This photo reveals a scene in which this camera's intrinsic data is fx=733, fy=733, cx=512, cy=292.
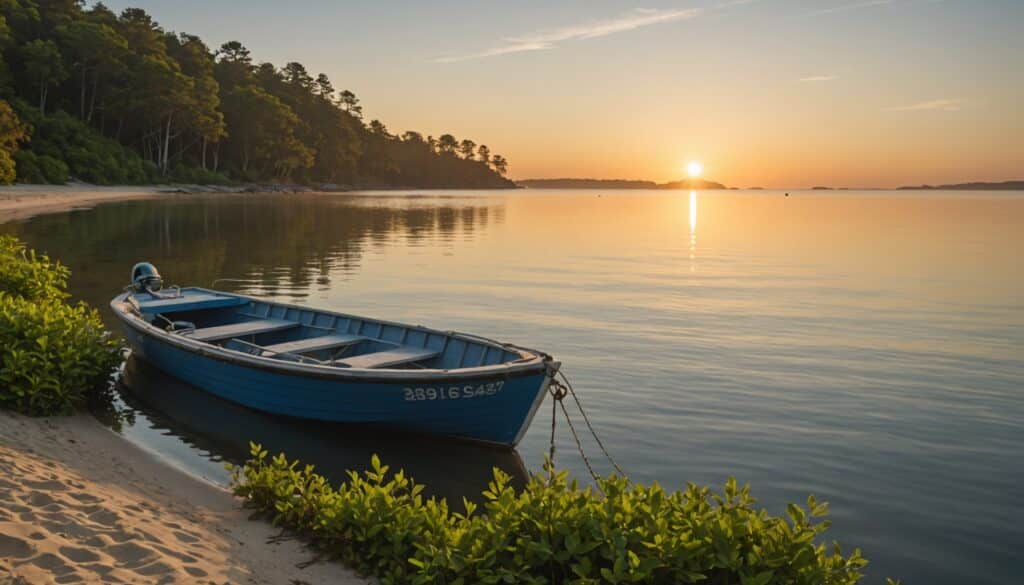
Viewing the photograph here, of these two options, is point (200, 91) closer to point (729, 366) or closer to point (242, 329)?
point (242, 329)

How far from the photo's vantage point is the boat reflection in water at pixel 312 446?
10297 mm

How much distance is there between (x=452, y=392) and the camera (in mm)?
10242

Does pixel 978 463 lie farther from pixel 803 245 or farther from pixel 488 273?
pixel 803 245

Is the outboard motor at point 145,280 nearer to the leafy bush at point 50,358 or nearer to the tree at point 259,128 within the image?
the leafy bush at point 50,358

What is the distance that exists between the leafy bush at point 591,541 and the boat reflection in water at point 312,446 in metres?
3.52

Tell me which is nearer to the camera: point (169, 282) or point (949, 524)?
point (949, 524)

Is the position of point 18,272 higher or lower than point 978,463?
higher

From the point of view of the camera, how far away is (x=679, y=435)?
12094mm

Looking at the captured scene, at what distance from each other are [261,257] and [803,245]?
36.1 meters

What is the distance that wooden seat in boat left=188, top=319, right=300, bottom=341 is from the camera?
45.0ft

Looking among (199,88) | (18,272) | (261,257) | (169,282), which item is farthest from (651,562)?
(199,88)

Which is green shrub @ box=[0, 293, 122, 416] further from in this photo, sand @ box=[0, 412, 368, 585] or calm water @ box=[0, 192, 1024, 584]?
sand @ box=[0, 412, 368, 585]

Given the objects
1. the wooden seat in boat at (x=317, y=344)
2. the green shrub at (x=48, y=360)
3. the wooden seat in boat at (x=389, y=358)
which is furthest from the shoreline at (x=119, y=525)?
the wooden seat in boat at (x=317, y=344)

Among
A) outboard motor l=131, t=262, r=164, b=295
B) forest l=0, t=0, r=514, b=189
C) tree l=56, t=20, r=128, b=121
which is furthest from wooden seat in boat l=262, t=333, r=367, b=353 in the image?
tree l=56, t=20, r=128, b=121
